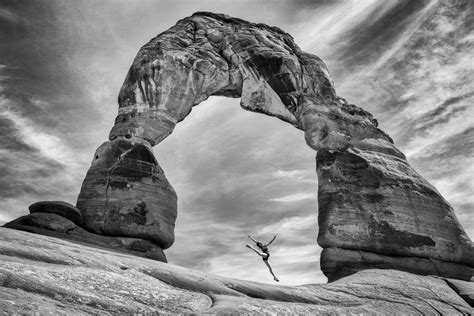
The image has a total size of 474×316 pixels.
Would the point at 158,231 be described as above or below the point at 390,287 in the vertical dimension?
above

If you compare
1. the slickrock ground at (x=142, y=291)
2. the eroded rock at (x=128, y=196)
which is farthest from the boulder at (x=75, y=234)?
the slickrock ground at (x=142, y=291)

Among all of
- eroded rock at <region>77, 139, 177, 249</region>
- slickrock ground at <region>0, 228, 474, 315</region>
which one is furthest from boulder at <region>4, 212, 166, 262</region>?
slickrock ground at <region>0, 228, 474, 315</region>

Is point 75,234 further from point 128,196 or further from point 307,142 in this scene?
point 307,142

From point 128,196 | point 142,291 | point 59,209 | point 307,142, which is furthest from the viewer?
point 307,142

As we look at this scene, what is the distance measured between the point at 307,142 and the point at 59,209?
9070 millimetres

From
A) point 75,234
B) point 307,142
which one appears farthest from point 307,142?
point 75,234

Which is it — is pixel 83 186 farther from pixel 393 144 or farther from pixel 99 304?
pixel 393 144

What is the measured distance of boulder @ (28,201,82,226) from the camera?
11.9 m

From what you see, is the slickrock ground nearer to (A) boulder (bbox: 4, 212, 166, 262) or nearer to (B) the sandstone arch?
(B) the sandstone arch

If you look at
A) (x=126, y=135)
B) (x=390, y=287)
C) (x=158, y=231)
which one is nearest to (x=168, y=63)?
(x=126, y=135)

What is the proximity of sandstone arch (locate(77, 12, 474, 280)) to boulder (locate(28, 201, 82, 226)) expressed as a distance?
0.44m

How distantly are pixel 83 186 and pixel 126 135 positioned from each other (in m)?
2.21

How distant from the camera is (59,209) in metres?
12.1

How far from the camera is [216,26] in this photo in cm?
1948
